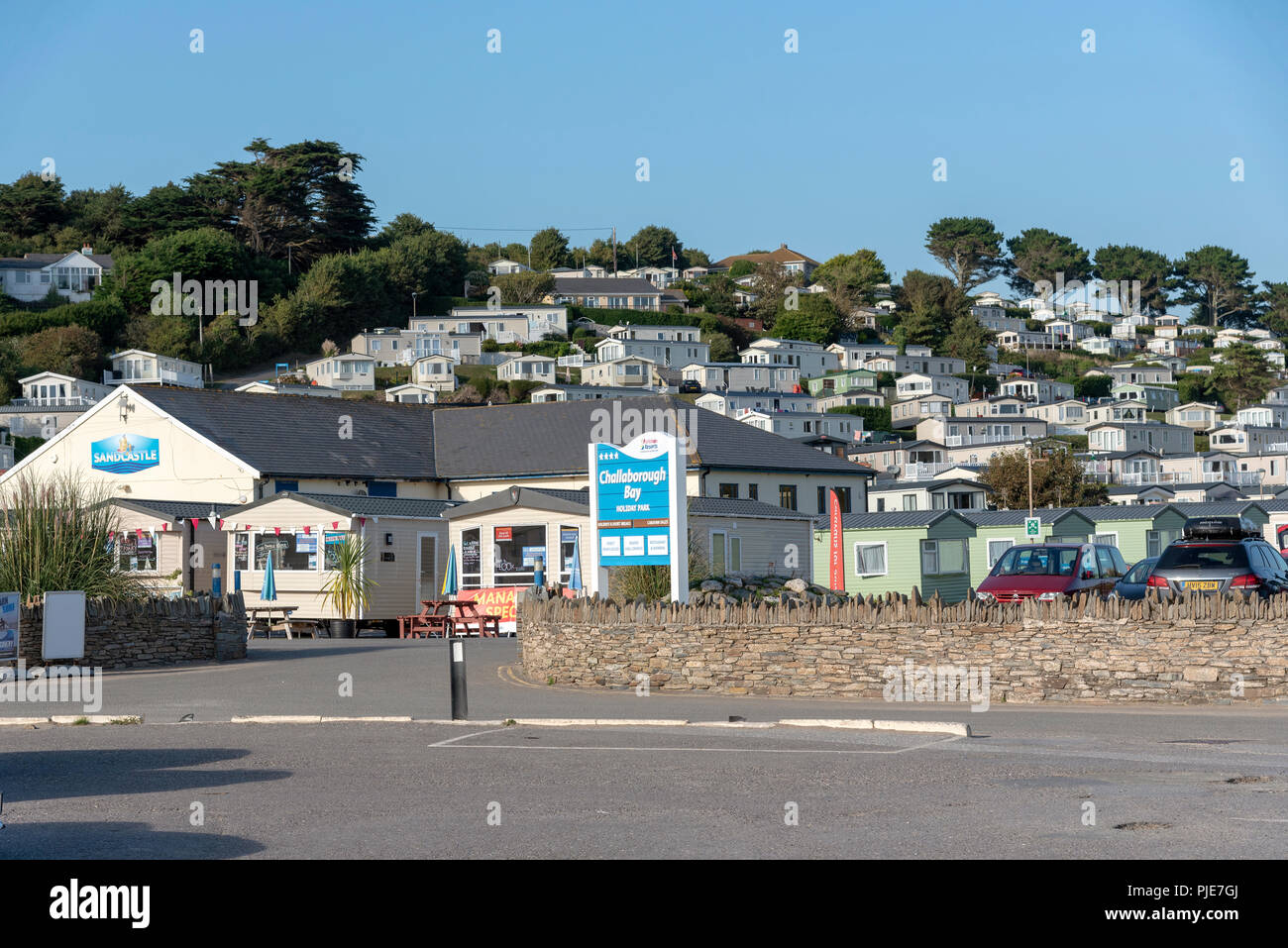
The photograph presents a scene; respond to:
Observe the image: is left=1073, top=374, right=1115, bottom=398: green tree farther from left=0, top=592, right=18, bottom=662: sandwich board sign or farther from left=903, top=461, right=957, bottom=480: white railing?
left=0, top=592, right=18, bottom=662: sandwich board sign

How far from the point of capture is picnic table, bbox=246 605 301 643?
3462 cm

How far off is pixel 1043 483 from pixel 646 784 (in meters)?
64.7

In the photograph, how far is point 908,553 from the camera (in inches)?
1715

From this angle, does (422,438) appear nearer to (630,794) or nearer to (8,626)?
(8,626)

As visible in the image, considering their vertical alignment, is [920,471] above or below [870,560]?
above

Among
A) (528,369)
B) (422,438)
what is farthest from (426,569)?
(528,369)

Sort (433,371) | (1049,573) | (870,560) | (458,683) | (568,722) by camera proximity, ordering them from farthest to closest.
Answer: (433,371)
(870,560)
(1049,573)
(458,683)
(568,722)

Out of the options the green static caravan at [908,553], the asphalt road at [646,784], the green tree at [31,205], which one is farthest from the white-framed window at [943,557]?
the green tree at [31,205]

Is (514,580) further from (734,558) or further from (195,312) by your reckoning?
(195,312)

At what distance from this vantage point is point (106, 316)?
112000 mm

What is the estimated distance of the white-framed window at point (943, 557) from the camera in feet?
143

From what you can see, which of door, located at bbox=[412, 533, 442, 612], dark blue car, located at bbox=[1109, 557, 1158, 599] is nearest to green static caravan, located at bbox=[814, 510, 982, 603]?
door, located at bbox=[412, 533, 442, 612]

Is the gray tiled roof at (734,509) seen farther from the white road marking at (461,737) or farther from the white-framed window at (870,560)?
the white road marking at (461,737)
